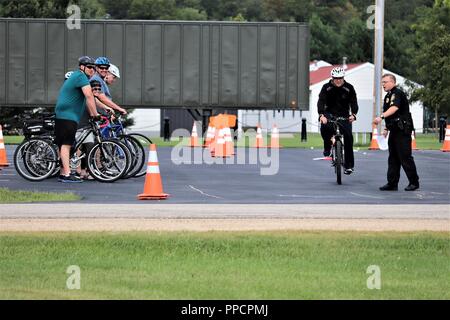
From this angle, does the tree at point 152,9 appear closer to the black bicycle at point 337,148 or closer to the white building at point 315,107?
the white building at point 315,107

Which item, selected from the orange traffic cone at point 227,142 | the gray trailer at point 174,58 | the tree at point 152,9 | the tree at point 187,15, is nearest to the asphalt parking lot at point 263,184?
the orange traffic cone at point 227,142

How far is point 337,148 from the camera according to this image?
19.5 metres

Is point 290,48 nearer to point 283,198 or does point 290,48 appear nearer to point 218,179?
point 218,179

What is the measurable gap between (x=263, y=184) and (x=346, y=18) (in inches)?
4299

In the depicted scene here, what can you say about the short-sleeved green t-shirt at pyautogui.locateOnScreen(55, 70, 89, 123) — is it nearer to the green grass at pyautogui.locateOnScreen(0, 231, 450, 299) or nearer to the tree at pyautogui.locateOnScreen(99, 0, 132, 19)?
the green grass at pyautogui.locateOnScreen(0, 231, 450, 299)

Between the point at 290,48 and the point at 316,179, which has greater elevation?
the point at 290,48

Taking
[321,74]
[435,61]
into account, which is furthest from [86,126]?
[321,74]

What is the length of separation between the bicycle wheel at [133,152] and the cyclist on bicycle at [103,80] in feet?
1.79

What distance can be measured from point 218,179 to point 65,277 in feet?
38.2

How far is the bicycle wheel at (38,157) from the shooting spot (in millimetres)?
19203

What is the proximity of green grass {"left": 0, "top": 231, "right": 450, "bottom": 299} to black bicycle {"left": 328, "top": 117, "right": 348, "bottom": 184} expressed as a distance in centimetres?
733

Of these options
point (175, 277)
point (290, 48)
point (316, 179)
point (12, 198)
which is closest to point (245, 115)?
point (290, 48)

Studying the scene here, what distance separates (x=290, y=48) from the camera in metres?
38.4

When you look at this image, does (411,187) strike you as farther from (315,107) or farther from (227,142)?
(315,107)
